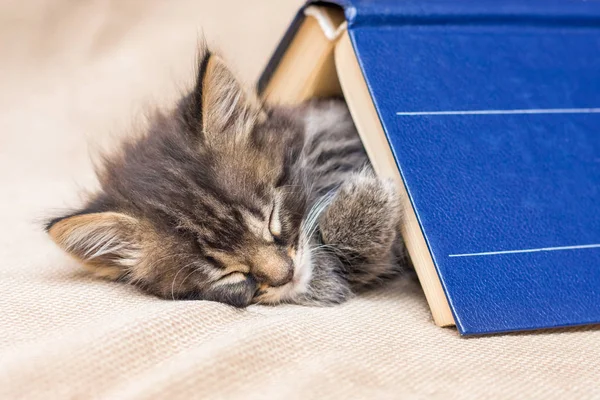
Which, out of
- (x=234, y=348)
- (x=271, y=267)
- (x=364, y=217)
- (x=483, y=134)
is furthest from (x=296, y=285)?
(x=483, y=134)

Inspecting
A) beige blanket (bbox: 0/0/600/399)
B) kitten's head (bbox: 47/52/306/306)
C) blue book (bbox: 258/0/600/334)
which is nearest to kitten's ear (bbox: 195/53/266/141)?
kitten's head (bbox: 47/52/306/306)

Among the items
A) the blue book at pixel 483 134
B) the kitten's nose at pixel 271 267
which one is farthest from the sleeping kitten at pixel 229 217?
the blue book at pixel 483 134

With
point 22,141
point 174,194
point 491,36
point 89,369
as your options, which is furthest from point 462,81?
point 22,141

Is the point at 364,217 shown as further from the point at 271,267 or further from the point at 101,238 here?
the point at 101,238

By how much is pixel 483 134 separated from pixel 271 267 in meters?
0.61

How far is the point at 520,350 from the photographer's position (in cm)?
121

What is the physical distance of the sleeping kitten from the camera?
1392mm

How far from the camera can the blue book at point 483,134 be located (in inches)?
53.6

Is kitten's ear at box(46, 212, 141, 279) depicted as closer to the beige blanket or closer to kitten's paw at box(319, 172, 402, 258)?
the beige blanket

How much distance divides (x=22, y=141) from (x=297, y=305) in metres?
1.56

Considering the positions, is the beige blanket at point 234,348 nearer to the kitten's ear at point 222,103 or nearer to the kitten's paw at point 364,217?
the kitten's paw at point 364,217

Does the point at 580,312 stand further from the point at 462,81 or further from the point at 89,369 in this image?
the point at 89,369

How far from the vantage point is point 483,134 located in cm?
153

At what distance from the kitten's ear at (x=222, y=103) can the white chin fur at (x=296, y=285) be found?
0.32 meters
